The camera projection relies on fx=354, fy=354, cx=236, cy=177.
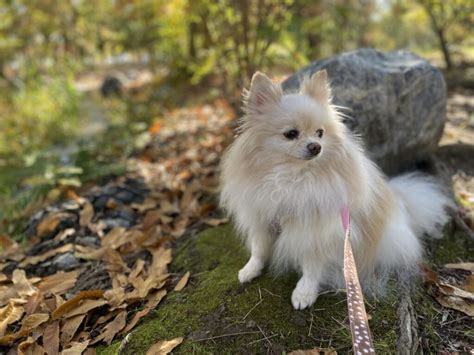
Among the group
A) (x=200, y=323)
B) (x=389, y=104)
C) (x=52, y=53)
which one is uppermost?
(x=52, y=53)

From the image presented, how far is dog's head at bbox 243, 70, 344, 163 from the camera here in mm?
2021

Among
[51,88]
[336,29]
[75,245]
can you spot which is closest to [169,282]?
[75,245]

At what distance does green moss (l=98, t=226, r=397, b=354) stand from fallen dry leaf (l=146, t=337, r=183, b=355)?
0.03 meters

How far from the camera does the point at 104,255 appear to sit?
2869 mm

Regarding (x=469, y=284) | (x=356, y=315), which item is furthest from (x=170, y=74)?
(x=356, y=315)

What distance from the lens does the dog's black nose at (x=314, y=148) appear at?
1935 millimetres

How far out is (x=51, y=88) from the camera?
6727 millimetres

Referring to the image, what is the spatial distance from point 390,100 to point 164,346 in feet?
8.70

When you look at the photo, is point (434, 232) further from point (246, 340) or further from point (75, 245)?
point (75, 245)

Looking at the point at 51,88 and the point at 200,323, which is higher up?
the point at 51,88

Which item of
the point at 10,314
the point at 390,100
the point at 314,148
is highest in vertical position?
the point at 314,148

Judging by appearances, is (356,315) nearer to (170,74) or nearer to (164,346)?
(164,346)

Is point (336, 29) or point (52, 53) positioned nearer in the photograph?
point (336, 29)

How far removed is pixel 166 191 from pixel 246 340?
2248mm
